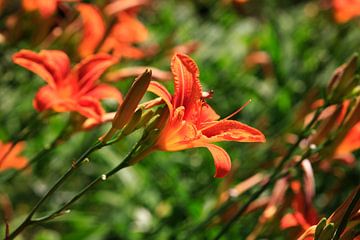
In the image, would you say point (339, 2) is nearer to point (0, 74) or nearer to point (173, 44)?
point (173, 44)

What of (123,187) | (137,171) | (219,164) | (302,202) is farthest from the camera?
(123,187)

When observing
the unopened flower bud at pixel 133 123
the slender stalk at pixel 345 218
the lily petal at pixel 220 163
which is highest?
the unopened flower bud at pixel 133 123

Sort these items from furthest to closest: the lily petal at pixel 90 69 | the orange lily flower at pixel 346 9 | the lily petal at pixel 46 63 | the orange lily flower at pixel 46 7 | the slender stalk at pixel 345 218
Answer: the orange lily flower at pixel 346 9
the orange lily flower at pixel 46 7
the lily petal at pixel 90 69
the lily petal at pixel 46 63
the slender stalk at pixel 345 218

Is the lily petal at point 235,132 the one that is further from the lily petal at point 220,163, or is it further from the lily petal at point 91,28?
the lily petal at point 91,28

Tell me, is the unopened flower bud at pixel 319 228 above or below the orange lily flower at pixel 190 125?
below

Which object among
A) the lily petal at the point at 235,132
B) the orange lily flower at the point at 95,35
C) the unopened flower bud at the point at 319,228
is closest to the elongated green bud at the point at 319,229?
the unopened flower bud at the point at 319,228

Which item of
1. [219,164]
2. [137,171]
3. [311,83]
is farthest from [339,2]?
[219,164]

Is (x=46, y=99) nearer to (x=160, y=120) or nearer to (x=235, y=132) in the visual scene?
(x=160, y=120)
